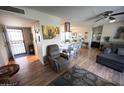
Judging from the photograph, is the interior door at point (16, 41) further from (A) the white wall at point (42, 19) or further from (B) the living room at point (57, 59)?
(A) the white wall at point (42, 19)

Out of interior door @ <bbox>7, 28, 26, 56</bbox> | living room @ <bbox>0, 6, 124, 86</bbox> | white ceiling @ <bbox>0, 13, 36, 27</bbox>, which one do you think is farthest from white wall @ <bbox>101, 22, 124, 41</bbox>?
interior door @ <bbox>7, 28, 26, 56</bbox>

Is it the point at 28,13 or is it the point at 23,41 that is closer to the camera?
the point at 28,13

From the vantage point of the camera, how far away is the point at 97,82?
6.64 ft

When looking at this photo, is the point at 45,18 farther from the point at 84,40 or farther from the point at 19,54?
the point at 84,40

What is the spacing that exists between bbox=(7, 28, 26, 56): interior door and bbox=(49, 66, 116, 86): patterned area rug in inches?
156

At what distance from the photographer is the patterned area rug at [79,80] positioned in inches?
77.7

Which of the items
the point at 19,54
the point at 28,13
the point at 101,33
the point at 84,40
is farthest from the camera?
the point at 84,40

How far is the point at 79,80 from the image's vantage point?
213 cm

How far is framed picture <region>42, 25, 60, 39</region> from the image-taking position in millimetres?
2812

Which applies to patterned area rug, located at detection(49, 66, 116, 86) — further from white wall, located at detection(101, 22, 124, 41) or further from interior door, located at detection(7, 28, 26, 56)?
white wall, located at detection(101, 22, 124, 41)

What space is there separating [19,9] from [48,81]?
242 centimetres

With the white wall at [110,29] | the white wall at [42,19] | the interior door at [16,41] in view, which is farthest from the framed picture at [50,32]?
the white wall at [110,29]
